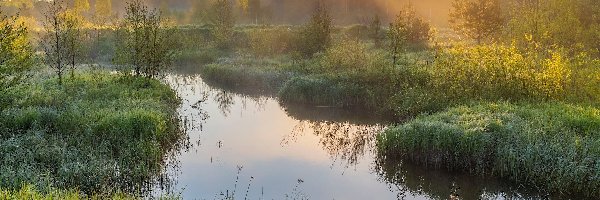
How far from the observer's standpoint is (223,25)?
182ft

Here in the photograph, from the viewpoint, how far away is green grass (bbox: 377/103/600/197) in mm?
15555

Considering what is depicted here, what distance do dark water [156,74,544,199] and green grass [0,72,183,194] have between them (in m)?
1.29

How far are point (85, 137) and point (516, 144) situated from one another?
1546 centimetres

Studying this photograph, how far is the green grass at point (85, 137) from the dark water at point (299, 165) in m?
1.29

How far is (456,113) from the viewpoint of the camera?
21109 mm

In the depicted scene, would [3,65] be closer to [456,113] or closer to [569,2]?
[456,113]

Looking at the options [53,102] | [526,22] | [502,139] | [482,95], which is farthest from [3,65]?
[526,22]

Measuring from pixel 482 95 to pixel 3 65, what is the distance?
2026 centimetres

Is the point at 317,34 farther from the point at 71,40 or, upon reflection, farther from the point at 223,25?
the point at 71,40

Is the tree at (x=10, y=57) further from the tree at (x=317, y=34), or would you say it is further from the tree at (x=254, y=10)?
the tree at (x=254, y=10)

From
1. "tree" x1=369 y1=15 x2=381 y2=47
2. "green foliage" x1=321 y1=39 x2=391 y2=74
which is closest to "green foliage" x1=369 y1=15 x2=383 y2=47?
"tree" x1=369 y1=15 x2=381 y2=47

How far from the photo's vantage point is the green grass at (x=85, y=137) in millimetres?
14547

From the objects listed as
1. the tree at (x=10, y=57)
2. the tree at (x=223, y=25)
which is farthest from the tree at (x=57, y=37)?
the tree at (x=223, y=25)

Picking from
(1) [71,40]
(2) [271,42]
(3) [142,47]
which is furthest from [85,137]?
(2) [271,42]
